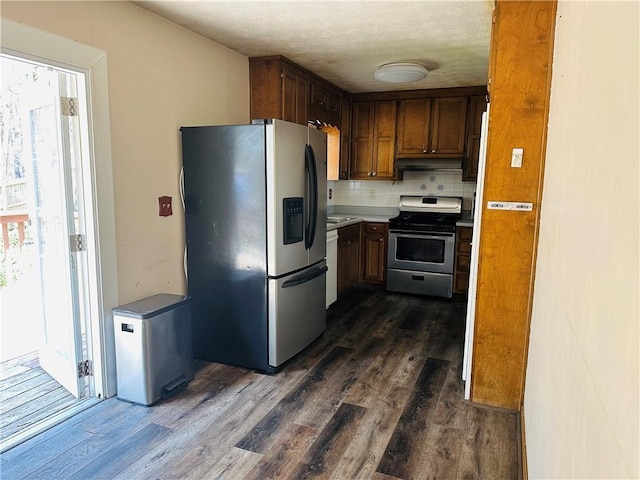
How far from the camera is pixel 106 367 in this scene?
2539 mm

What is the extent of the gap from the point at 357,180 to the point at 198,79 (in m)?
2.77

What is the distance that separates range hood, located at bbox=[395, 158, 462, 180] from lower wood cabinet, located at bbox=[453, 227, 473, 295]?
70 centimetres

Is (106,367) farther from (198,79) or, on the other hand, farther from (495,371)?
(495,371)

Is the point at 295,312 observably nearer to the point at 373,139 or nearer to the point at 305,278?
the point at 305,278

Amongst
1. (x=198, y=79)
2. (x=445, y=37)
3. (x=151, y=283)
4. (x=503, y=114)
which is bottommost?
(x=151, y=283)

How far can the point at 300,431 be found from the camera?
88.1 inches

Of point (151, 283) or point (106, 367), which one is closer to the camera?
point (106, 367)

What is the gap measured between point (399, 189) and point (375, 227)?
0.70 metres

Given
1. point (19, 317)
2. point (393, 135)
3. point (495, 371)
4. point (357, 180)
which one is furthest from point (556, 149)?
point (19, 317)

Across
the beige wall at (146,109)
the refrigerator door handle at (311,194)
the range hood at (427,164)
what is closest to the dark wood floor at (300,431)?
the beige wall at (146,109)

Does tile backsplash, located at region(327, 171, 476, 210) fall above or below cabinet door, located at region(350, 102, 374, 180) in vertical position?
below

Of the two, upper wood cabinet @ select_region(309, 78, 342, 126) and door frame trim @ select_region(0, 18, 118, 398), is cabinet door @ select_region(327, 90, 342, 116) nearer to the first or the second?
upper wood cabinet @ select_region(309, 78, 342, 126)

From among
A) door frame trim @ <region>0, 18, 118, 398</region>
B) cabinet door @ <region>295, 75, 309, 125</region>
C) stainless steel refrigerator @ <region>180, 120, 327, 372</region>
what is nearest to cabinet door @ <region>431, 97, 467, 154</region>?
cabinet door @ <region>295, 75, 309, 125</region>

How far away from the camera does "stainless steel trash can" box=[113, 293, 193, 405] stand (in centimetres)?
242
